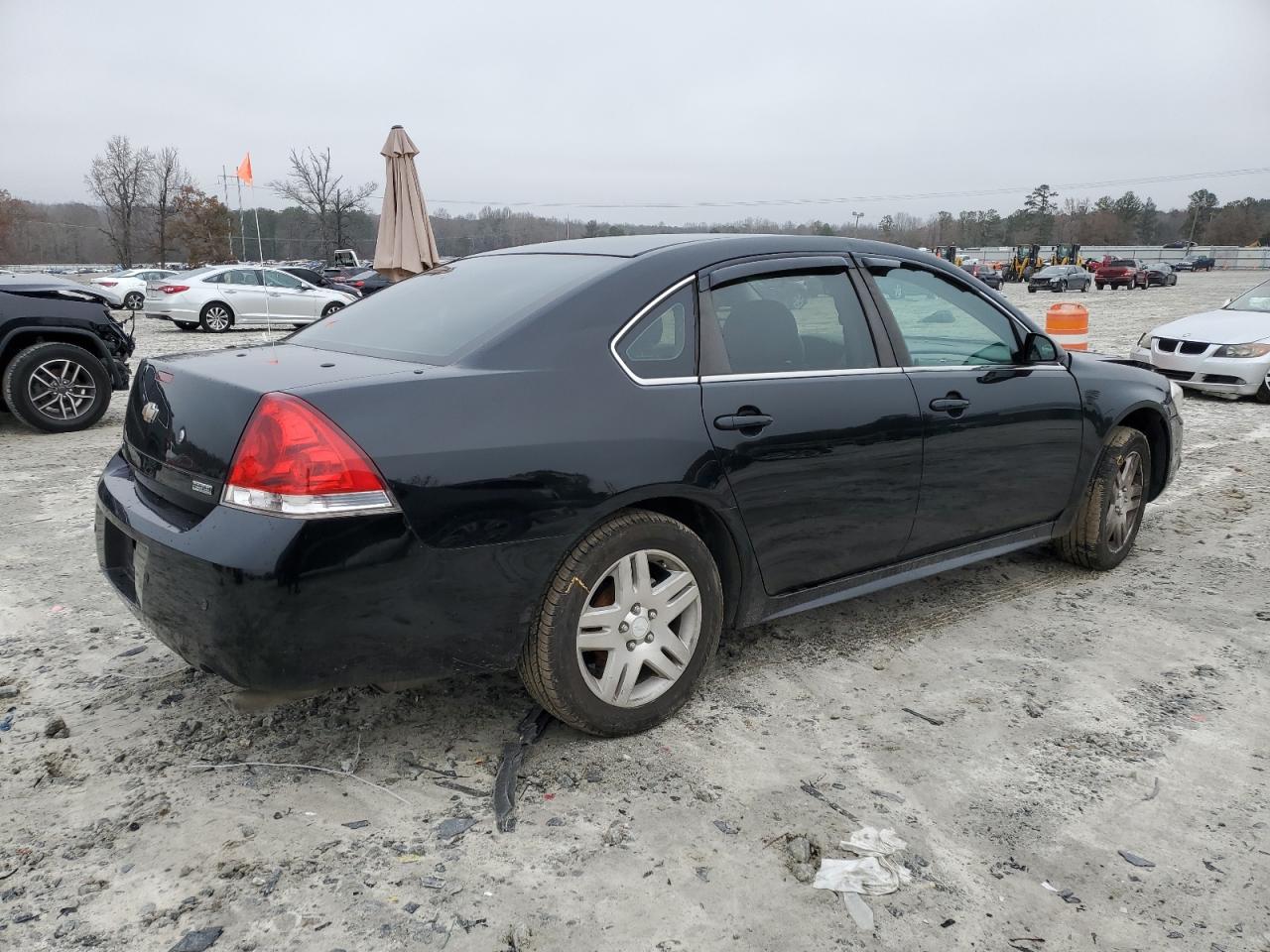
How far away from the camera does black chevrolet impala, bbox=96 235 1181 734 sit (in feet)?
7.98

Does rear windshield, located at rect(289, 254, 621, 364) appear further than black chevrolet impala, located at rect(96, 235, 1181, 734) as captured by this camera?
Yes

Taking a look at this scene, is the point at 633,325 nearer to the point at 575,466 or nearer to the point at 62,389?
the point at 575,466

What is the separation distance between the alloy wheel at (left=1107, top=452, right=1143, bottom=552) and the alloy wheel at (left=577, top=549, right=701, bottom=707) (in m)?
2.70

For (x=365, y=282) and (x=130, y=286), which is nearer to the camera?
(x=365, y=282)

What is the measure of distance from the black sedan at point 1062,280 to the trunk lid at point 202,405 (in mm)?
47276

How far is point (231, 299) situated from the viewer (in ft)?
68.8

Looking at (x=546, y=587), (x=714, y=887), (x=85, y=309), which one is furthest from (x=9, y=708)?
(x=85, y=309)

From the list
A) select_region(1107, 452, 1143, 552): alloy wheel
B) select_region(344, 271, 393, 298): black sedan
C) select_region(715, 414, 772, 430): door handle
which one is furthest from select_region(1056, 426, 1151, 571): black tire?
select_region(344, 271, 393, 298): black sedan

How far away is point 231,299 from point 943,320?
2014 cm

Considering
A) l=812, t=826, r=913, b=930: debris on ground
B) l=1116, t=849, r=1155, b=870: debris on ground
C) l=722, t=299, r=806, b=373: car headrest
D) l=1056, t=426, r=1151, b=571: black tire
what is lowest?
l=1116, t=849, r=1155, b=870: debris on ground

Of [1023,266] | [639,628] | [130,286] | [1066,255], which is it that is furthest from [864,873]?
[1066,255]

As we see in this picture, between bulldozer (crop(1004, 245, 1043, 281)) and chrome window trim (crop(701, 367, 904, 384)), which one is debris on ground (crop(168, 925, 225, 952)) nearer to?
chrome window trim (crop(701, 367, 904, 384))

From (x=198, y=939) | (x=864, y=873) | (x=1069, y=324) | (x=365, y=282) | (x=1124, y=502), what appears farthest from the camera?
(x=365, y=282)

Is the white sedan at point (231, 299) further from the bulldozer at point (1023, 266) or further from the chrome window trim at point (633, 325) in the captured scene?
the bulldozer at point (1023, 266)
